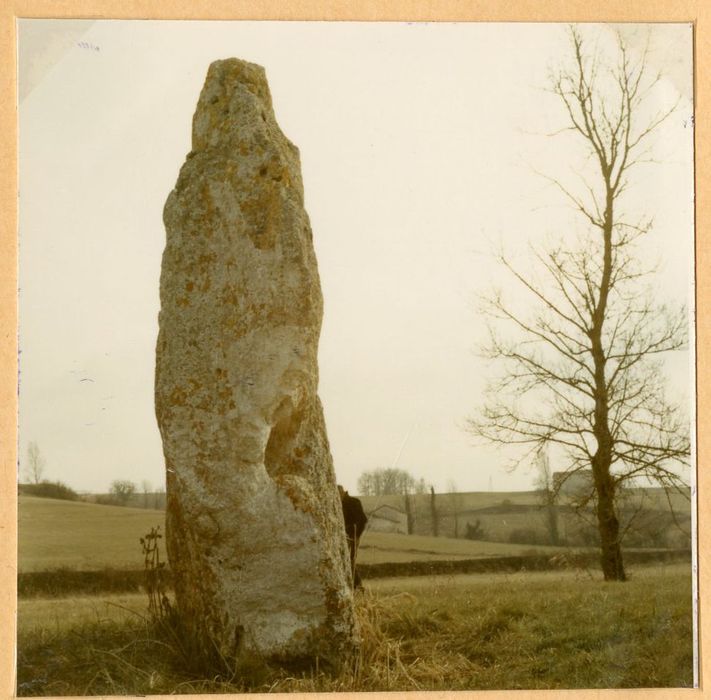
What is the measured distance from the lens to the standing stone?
5855 mm

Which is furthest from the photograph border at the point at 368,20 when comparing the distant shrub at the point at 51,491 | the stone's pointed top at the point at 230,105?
the distant shrub at the point at 51,491

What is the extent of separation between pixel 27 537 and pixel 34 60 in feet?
11.4

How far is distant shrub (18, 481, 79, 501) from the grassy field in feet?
2.74

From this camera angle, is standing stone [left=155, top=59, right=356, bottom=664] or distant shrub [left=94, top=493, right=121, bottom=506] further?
distant shrub [left=94, top=493, right=121, bottom=506]

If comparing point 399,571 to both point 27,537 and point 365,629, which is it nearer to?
point 365,629

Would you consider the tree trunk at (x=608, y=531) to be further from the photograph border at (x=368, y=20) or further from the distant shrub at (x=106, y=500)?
the distant shrub at (x=106, y=500)

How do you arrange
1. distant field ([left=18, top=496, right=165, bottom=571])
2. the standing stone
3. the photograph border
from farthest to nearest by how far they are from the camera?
distant field ([left=18, top=496, right=165, bottom=571]) < the photograph border < the standing stone

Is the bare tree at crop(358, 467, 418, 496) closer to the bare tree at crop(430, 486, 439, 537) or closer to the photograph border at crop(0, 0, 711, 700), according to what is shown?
the bare tree at crop(430, 486, 439, 537)

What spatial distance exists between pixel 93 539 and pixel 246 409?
2.95 metres

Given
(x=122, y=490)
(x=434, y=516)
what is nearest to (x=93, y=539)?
(x=122, y=490)

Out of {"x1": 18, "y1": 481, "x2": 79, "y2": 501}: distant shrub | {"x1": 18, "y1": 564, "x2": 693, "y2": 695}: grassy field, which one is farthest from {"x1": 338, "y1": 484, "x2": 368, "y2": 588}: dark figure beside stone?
{"x1": 18, "y1": 481, "x2": 79, "y2": 501}: distant shrub

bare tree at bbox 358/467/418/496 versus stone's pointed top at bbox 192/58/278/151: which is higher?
stone's pointed top at bbox 192/58/278/151

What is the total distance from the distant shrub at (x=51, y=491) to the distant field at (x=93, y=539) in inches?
1.8

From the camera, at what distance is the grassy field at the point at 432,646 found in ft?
20.1
